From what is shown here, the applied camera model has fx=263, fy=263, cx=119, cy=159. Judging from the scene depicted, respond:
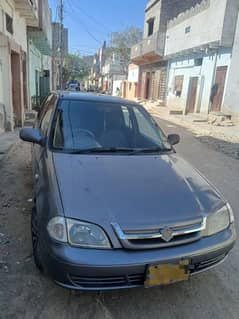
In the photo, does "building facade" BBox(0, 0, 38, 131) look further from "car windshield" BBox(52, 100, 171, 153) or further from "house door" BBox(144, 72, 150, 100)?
"house door" BBox(144, 72, 150, 100)

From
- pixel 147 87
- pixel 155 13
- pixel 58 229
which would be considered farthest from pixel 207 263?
pixel 147 87

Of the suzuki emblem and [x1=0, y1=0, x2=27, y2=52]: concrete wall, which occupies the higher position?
[x1=0, y1=0, x2=27, y2=52]: concrete wall

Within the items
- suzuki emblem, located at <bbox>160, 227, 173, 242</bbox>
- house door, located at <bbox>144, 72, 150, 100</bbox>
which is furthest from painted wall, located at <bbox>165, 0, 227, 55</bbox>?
suzuki emblem, located at <bbox>160, 227, 173, 242</bbox>

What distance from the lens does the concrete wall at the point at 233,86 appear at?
40.5 feet

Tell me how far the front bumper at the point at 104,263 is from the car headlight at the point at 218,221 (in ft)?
0.55

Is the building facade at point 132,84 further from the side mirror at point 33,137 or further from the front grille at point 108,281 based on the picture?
the front grille at point 108,281

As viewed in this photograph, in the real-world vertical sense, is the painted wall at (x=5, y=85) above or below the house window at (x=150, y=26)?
below

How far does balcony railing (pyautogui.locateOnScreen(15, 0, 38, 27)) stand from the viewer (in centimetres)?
823

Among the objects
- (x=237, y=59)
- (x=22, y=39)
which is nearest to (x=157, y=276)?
(x=22, y=39)

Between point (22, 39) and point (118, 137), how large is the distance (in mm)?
9198

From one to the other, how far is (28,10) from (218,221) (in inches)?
379

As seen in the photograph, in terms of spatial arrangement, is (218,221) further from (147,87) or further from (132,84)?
(132,84)

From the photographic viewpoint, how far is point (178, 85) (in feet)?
60.7

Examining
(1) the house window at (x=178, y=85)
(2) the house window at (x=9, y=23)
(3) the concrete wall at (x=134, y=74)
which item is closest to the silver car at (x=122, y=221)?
(2) the house window at (x=9, y=23)
